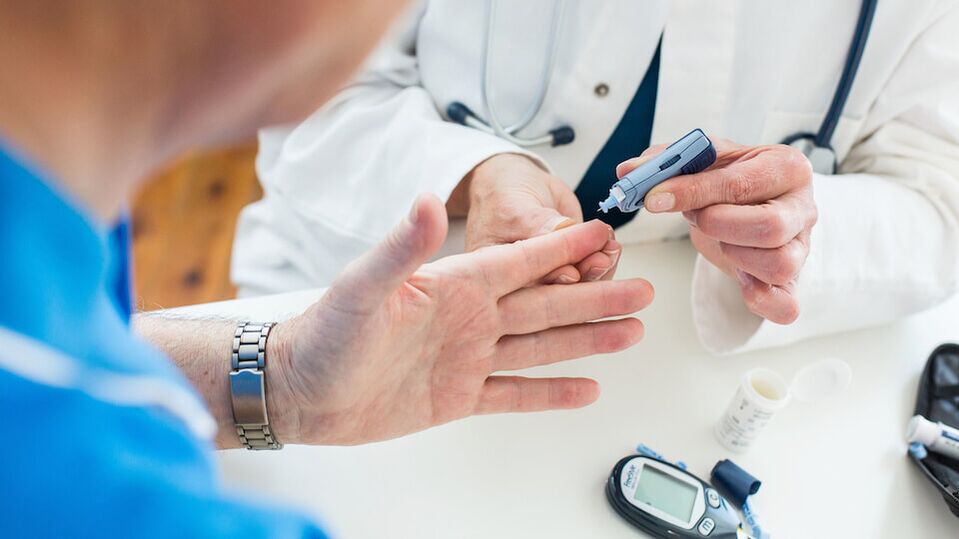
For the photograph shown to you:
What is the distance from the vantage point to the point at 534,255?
2.59 feet

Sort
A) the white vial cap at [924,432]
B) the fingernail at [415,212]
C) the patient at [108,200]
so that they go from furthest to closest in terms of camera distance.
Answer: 1. the white vial cap at [924,432]
2. the fingernail at [415,212]
3. the patient at [108,200]

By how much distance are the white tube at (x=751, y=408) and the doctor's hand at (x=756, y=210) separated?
71 millimetres

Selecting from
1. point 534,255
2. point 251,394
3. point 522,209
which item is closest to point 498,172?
point 522,209

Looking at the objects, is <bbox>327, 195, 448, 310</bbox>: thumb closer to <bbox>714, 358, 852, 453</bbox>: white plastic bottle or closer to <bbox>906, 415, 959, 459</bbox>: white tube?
<bbox>714, 358, 852, 453</bbox>: white plastic bottle

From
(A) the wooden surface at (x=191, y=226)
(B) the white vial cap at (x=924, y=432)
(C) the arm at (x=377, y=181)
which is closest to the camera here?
(B) the white vial cap at (x=924, y=432)

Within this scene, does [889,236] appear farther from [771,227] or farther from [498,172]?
[498,172]

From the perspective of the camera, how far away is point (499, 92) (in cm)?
101

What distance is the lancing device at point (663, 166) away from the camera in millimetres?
745

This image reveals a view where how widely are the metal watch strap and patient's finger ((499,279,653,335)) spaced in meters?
0.26

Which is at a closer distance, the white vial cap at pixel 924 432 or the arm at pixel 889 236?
the white vial cap at pixel 924 432

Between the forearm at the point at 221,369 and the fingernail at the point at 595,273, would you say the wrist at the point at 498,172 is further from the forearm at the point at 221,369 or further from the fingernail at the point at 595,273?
the forearm at the point at 221,369

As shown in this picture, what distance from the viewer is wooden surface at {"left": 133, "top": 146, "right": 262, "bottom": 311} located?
1.91 metres

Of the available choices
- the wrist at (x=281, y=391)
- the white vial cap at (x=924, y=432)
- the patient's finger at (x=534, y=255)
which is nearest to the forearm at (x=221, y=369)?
the wrist at (x=281, y=391)

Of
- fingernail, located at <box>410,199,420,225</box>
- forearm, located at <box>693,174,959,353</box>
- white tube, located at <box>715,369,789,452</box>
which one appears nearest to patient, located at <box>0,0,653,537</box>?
fingernail, located at <box>410,199,420,225</box>
